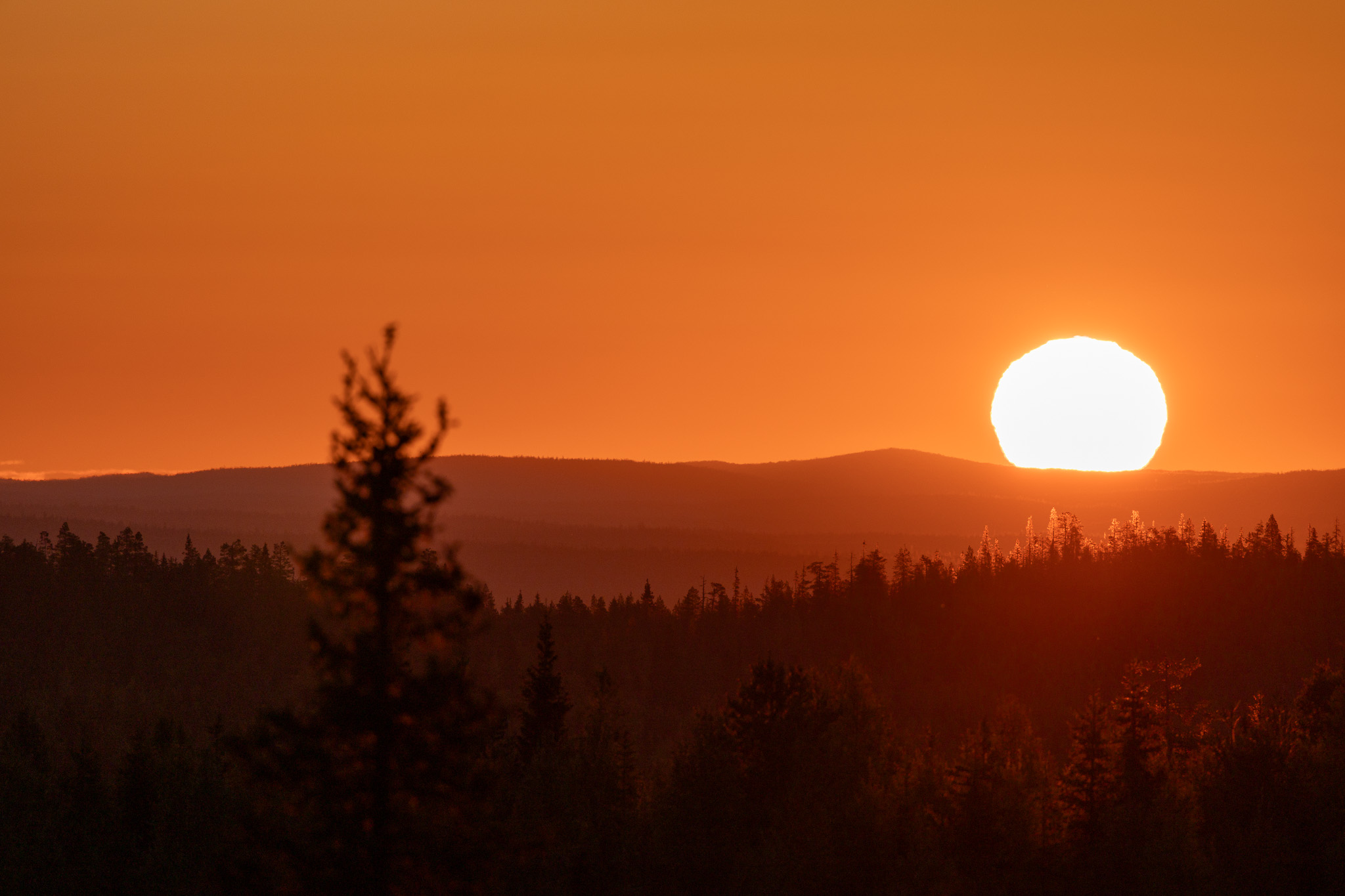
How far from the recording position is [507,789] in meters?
66.9

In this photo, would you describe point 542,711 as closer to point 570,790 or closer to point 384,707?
point 570,790

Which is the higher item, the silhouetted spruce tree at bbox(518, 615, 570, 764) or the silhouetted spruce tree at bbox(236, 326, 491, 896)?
the silhouetted spruce tree at bbox(236, 326, 491, 896)

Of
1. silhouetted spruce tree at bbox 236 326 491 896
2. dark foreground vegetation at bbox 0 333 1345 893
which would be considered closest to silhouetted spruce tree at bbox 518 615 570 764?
dark foreground vegetation at bbox 0 333 1345 893

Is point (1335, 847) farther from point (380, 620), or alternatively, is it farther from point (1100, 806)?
point (380, 620)

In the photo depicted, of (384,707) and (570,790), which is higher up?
(384,707)

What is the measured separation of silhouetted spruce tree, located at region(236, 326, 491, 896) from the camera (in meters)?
30.2

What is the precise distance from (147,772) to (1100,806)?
42742 millimetres

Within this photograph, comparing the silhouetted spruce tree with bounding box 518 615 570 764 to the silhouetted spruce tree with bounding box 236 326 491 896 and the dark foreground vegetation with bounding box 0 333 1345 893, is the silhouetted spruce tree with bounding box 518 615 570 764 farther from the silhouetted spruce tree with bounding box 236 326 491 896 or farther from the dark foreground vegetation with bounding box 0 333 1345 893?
the silhouetted spruce tree with bounding box 236 326 491 896

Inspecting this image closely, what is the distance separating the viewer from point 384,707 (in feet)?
100.0

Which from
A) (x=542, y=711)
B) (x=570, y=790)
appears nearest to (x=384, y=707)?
(x=570, y=790)

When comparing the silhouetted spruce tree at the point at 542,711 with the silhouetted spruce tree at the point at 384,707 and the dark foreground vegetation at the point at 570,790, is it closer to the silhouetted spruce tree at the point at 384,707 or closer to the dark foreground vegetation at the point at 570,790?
the dark foreground vegetation at the point at 570,790

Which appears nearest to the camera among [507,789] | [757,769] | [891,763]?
[507,789]

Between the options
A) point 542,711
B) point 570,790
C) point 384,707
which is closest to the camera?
point 384,707

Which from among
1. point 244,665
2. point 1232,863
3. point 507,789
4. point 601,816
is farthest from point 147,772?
point 244,665
